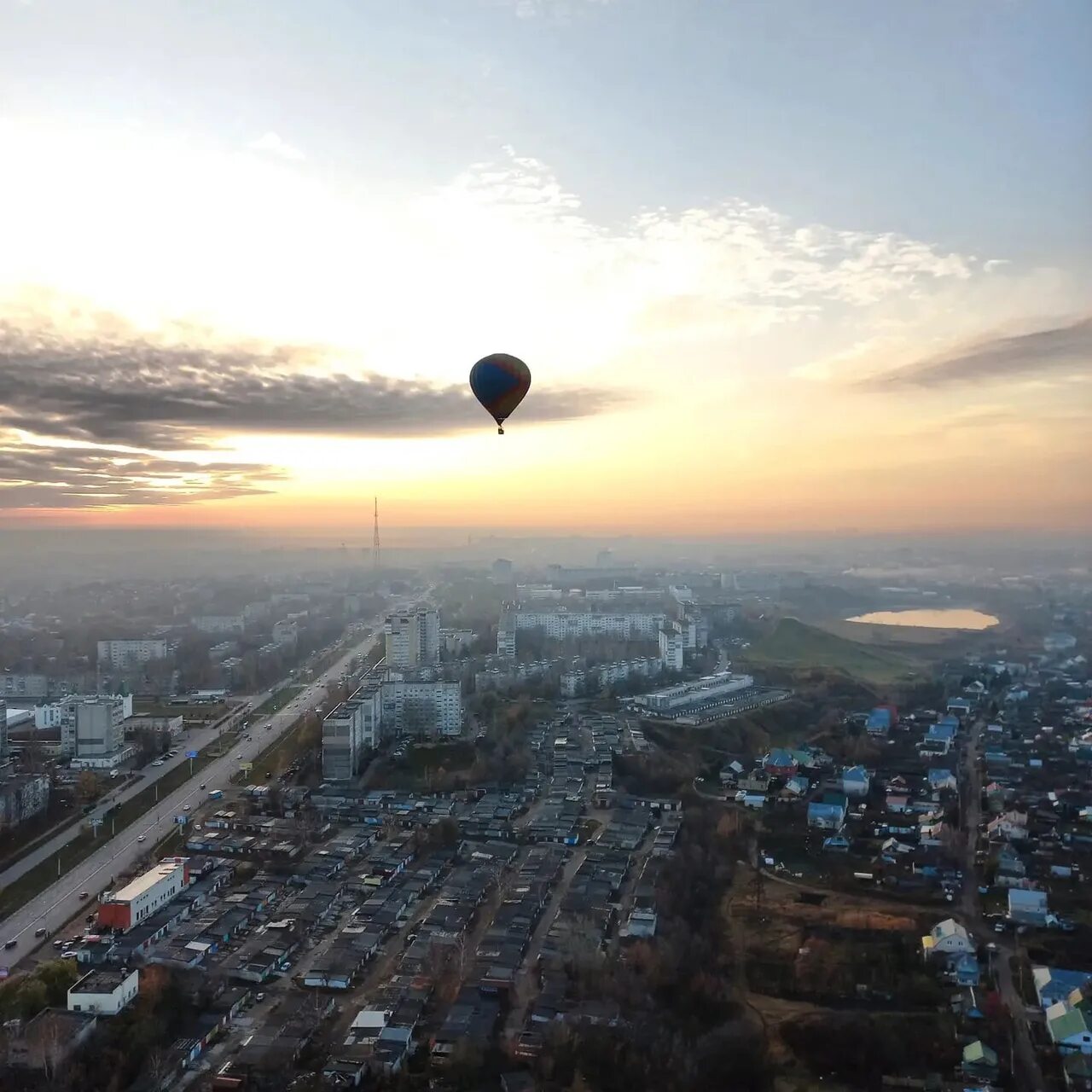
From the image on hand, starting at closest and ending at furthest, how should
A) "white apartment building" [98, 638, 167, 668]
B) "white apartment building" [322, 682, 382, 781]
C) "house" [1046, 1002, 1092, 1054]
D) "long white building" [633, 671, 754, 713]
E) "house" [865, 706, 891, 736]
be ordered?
"house" [1046, 1002, 1092, 1054] → "white apartment building" [322, 682, 382, 781] → "house" [865, 706, 891, 736] → "long white building" [633, 671, 754, 713] → "white apartment building" [98, 638, 167, 668]

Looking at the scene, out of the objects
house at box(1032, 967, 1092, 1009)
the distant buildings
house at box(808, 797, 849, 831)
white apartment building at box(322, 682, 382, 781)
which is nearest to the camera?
house at box(1032, 967, 1092, 1009)

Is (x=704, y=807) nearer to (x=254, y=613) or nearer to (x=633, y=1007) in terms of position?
(x=633, y=1007)

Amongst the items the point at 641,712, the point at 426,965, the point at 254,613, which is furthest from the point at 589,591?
the point at 426,965

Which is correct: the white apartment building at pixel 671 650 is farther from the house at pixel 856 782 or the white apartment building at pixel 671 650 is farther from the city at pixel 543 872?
the house at pixel 856 782

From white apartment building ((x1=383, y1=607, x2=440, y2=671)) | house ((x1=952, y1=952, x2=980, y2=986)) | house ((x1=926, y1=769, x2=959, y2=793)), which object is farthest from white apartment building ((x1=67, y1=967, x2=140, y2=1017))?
white apartment building ((x1=383, y1=607, x2=440, y2=671))

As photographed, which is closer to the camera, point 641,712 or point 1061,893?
point 1061,893

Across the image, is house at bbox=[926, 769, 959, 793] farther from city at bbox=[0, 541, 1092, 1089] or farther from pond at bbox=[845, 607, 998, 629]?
pond at bbox=[845, 607, 998, 629]

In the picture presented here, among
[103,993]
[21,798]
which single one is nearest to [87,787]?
[21,798]
